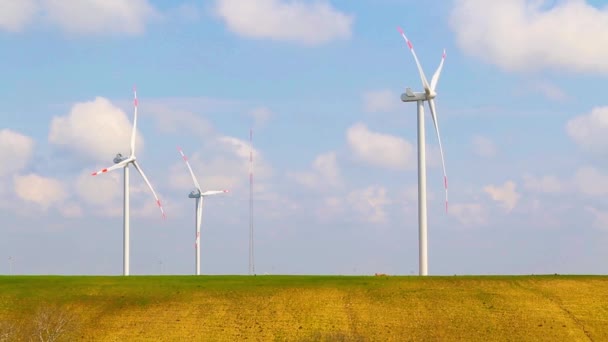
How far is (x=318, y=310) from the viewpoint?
224ft

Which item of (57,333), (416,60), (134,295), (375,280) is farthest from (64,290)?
(416,60)

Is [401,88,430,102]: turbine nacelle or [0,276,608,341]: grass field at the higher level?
[401,88,430,102]: turbine nacelle

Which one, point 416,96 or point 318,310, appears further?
point 416,96

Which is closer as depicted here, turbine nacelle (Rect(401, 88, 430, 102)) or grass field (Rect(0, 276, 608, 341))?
grass field (Rect(0, 276, 608, 341))

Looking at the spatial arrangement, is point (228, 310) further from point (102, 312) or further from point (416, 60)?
point (416, 60)

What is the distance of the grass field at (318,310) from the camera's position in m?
63.3

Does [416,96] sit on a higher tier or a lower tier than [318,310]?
higher

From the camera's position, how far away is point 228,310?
6931cm

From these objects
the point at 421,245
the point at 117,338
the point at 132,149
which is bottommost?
the point at 117,338

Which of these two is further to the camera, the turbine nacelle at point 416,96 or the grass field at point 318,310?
the turbine nacelle at point 416,96

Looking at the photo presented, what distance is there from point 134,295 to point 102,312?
17.7ft

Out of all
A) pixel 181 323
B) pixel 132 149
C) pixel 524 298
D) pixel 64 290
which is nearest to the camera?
pixel 181 323

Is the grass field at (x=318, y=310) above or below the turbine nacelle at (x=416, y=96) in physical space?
below

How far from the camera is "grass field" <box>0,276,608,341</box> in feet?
208
